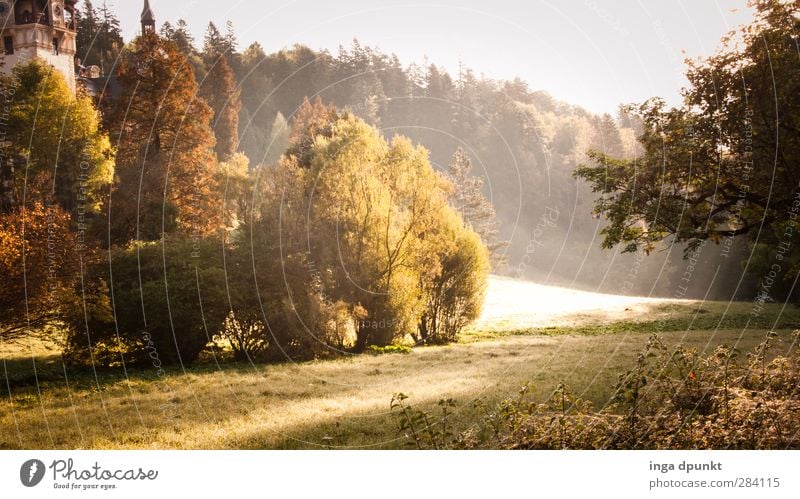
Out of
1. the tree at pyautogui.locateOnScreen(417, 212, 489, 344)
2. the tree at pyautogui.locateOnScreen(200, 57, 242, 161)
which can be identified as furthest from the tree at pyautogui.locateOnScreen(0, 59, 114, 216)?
the tree at pyautogui.locateOnScreen(417, 212, 489, 344)

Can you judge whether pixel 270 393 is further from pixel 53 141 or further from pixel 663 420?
pixel 663 420

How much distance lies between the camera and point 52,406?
1109 cm

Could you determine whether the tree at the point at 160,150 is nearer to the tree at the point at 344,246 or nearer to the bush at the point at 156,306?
the bush at the point at 156,306

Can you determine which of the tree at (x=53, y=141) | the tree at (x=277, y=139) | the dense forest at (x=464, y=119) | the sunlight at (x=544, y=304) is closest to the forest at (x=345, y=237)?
the tree at (x=53, y=141)

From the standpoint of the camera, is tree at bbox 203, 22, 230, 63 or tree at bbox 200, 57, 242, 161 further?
tree at bbox 200, 57, 242, 161

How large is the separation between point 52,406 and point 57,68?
7021 mm

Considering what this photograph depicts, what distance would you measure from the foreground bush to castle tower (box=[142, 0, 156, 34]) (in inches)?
383

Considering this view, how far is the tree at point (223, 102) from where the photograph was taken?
54.4 feet

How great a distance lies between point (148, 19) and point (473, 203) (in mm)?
30791

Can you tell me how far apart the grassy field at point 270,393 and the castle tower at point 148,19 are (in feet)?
23.7

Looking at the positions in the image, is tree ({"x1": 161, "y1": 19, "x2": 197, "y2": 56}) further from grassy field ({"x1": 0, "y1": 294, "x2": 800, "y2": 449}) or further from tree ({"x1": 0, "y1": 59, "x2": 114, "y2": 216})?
grassy field ({"x1": 0, "y1": 294, "x2": 800, "y2": 449})

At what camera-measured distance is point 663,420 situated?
987 centimetres
